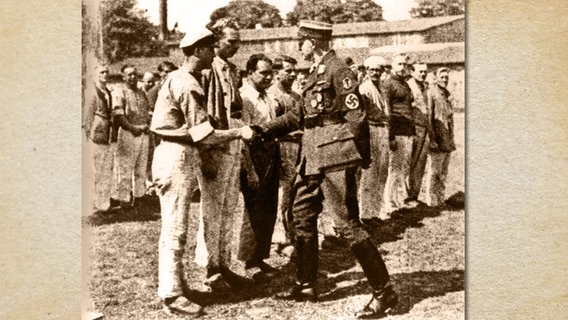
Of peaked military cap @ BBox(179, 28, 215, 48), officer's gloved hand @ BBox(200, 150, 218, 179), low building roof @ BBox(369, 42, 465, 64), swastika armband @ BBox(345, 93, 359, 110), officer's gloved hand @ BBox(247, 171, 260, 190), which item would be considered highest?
peaked military cap @ BBox(179, 28, 215, 48)

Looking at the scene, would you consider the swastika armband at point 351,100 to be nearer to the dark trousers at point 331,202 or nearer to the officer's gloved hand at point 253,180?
the dark trousers at point 331,202

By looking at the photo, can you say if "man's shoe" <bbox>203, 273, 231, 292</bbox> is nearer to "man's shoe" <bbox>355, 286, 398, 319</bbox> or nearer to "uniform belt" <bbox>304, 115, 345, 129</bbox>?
"man's shoe" <bbox>355, 286, 398, 319</bbox>

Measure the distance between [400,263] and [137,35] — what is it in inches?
106

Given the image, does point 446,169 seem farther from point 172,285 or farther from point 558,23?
point 172,285

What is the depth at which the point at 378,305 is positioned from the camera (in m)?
5.28

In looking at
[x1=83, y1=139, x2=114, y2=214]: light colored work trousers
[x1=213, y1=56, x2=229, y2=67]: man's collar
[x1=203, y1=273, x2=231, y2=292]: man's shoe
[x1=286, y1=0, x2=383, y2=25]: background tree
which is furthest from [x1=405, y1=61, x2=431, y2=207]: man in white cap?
[x1=83, y1=139, x2=114, y2=214]: light colored work trousers

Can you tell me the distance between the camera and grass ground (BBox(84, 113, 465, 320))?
529 centimetres

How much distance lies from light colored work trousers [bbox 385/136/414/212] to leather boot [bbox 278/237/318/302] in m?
0.69

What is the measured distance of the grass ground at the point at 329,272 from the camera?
5289mm

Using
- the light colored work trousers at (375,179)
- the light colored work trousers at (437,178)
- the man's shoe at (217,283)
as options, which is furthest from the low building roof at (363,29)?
the man's shoe at (217,283)

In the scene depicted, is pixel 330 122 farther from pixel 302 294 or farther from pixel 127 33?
pixel 127 33

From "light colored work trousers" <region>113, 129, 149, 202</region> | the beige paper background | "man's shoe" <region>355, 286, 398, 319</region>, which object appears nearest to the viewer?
the beige paper background

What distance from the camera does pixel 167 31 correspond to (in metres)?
5.40

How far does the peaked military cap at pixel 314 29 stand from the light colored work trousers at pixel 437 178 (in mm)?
1230
